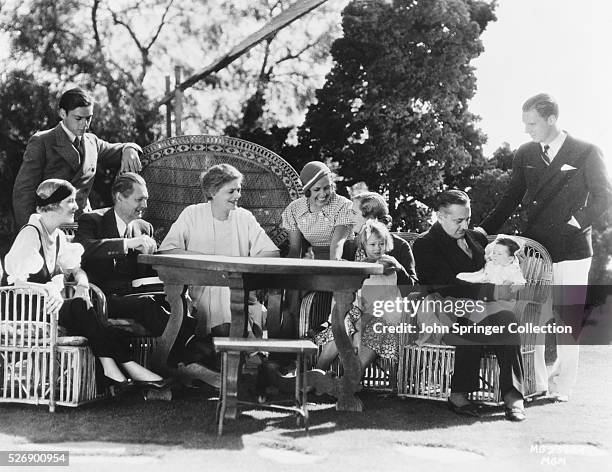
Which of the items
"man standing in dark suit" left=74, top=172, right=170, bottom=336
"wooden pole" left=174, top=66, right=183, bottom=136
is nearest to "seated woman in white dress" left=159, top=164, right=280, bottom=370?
"man standing in dark suit" left=74, top=172, right=170, bottom=336

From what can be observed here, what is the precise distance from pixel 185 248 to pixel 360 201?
971 millimetres

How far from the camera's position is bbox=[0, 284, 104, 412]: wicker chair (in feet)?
12.1

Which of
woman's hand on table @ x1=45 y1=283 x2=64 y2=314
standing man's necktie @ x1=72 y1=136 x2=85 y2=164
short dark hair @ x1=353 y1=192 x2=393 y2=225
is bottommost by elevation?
woman's hand on table @ x1=45 y1=283 x2=64 y2=314

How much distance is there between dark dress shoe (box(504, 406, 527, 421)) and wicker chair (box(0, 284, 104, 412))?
193cm

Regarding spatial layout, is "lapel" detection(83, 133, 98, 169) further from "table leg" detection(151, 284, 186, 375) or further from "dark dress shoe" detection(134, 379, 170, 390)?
"dark dress shoe" detection(134, 379, 170, 390)

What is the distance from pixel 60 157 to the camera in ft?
15.8

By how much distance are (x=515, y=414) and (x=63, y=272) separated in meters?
2.24

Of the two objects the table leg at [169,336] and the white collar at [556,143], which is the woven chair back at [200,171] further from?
the white collar at [556,143]

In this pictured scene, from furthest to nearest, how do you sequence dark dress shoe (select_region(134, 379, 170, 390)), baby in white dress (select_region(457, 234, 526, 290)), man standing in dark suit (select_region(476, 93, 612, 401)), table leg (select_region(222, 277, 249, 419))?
man standing in dark suit (select_region(476, 93, 612, 401))
baby in white dress (select_region(457, 234, 526, 290))
dark dress shoe (select_region(134, 379, 170, 390))
table leg (select_region(222, 277, 249, 419))

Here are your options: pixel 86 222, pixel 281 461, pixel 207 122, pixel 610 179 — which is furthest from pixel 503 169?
pixel 281 461

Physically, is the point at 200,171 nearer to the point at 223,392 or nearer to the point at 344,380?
the point at 344,380

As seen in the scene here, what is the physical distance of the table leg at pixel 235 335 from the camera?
138 inches

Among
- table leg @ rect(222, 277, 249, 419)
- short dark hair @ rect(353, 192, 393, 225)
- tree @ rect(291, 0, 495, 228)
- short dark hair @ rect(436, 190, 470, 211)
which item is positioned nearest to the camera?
table leg @ rect(222, 277, 249, 419)

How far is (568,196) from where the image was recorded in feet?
14.3
